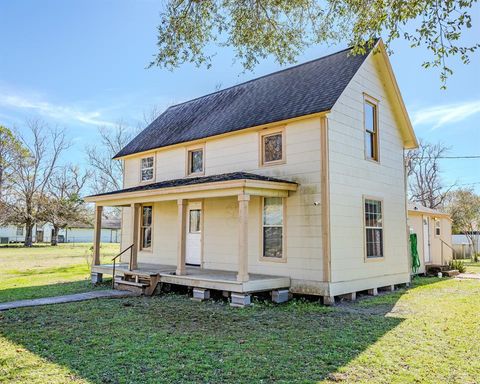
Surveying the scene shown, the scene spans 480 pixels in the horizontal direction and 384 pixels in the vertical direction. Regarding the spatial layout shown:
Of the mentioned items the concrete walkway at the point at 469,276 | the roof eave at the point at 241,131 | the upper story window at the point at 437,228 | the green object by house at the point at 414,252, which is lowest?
the concrete walkway at the point at 469,276

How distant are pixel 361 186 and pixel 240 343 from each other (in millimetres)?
6234

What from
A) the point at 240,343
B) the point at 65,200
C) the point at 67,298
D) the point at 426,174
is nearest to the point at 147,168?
the point at 67,298

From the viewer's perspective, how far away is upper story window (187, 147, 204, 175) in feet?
40.6

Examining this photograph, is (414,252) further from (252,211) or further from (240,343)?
(240,343)

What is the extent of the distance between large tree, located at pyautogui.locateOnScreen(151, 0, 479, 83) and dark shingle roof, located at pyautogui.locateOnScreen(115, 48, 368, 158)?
0.98 meters

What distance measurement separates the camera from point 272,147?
10.4 metres

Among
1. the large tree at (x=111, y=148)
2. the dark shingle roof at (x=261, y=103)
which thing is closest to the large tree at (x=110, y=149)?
the large tree at (x=111, y=148)

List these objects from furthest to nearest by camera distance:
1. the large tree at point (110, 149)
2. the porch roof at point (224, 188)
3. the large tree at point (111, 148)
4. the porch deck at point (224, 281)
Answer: the large tree at point (110, 149)
the large tree at point (111, 148)
the porch roof at point (224, 188)
the porch deck at point (224, 281)

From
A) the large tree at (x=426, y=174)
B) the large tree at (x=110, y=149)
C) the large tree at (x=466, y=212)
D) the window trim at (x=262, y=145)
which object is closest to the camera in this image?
the window trim at (x=262, y=145)

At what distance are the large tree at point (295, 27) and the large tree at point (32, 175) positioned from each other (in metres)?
34.4

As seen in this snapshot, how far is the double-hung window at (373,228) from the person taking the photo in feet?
34.2

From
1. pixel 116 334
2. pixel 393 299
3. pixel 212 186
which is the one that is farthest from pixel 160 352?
pixel 393 299

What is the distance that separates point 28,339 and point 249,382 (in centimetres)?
371

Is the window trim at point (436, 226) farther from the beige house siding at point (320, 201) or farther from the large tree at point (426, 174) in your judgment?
the large tree at point (426, 174)
